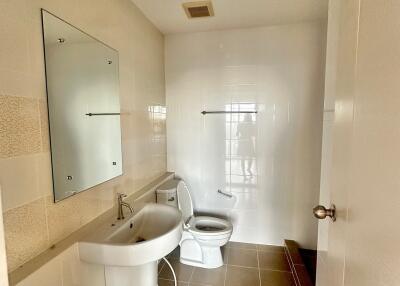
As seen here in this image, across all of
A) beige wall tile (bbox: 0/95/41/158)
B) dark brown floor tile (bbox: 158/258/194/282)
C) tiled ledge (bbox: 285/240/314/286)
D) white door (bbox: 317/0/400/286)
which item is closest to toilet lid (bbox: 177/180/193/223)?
dark brown floor tile (bbox: 158/258/194/282)

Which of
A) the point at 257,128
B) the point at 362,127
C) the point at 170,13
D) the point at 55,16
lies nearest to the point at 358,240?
the point at 362,127

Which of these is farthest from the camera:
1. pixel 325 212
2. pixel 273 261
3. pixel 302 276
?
pixel 273 261

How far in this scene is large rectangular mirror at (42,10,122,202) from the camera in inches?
41.9

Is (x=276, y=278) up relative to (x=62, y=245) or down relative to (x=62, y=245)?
down

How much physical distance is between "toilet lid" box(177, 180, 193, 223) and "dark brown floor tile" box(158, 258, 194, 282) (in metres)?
0.40

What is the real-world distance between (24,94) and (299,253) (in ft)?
8.13

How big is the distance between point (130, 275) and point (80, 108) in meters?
1.03

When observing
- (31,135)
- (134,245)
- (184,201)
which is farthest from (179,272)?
(31,135)

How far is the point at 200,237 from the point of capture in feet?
6.49

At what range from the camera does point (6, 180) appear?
83cm

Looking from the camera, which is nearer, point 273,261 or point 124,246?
point 124,246

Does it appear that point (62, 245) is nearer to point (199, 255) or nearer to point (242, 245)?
point (199, 255)

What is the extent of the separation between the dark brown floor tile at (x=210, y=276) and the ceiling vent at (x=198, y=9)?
232 cm

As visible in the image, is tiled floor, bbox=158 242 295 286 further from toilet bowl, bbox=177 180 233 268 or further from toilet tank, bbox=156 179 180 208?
toilet tank, bbox=156 179 180 208
